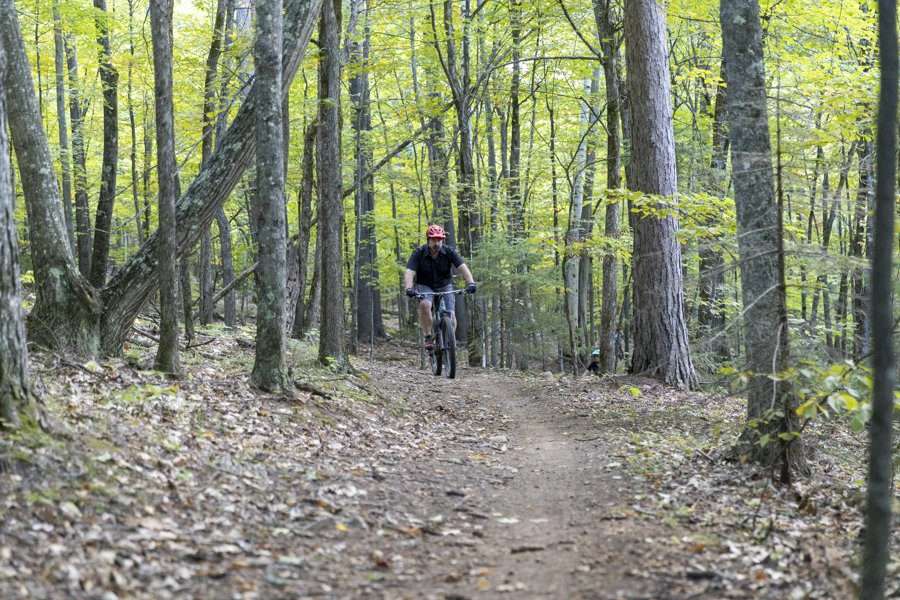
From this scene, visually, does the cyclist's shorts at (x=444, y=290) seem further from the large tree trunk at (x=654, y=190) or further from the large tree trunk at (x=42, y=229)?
the large tree trunk at (x=42, y=229)

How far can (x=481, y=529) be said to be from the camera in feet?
15.5

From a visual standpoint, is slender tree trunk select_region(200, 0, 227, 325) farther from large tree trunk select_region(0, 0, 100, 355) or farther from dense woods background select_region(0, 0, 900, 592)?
large tree trunk select_region(0, 0, 100, 355)

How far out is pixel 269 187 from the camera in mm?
7227

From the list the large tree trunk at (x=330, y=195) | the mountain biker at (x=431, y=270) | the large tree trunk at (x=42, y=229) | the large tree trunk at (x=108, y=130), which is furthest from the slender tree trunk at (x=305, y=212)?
the large tree trunk at (x=42, y=229)

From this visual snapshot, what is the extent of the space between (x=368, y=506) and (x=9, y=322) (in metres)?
2.51

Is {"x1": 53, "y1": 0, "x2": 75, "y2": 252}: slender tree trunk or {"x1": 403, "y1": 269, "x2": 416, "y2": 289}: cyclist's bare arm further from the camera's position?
{"x1": 53, "y1": 0, "x2": 75, "y2": 252}: slender tree trunk

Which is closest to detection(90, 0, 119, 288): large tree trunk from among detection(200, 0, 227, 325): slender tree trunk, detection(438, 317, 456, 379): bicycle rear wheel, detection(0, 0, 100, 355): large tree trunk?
detection(200, 0, 227, 325): slender tree trunk

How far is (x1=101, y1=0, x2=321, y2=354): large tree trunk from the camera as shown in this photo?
297 inches

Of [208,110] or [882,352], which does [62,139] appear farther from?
[882,352]

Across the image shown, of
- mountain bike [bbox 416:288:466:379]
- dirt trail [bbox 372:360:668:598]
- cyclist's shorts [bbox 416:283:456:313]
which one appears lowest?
dirt trail [bbox 372:360:668:598]

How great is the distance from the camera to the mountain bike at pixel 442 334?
1180 centimetres

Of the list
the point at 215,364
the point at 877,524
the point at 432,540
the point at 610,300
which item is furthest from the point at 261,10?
the point at 610,300

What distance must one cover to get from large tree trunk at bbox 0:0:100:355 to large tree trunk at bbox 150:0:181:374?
78cm

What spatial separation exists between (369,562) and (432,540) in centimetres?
55
